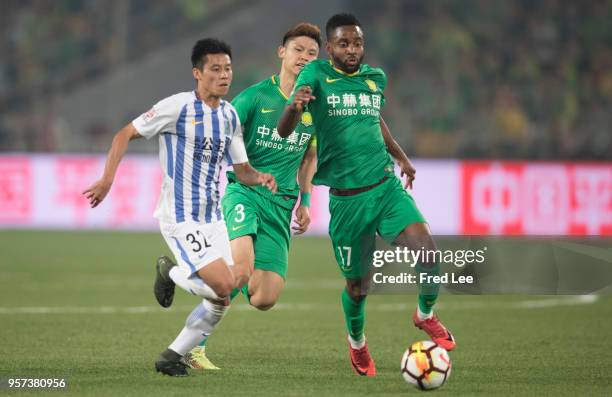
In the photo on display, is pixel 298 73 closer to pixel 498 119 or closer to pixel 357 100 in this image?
pixel 357 100

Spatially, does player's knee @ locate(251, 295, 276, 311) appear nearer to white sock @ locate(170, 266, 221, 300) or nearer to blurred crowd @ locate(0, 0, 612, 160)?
white sock @ locate(170, 266, 221, 300)

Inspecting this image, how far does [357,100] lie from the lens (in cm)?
754

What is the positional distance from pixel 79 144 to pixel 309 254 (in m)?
5.39

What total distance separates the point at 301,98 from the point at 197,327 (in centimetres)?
165

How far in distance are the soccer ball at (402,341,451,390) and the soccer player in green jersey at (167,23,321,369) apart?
156cm

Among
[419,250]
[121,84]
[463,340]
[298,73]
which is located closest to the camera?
[419,250]

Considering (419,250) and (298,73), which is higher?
(298,73)

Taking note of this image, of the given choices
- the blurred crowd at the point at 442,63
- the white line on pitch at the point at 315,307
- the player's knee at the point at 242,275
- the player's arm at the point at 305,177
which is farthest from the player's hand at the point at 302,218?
the blurred crowd at the point at 442,63

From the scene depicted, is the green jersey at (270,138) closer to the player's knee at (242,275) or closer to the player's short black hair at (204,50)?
the player's knee at (242,275)

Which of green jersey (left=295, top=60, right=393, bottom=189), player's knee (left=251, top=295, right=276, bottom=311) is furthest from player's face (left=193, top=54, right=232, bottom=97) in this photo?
player's knee (left=251, top=295, right=276, bottom=311)

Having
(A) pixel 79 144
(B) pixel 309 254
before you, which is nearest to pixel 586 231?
(B) pixel 309 254

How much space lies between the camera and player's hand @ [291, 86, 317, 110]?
23.4 feet

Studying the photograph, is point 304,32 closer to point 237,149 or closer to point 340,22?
point 340,22

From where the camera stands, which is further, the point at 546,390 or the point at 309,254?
the point at 309,254
